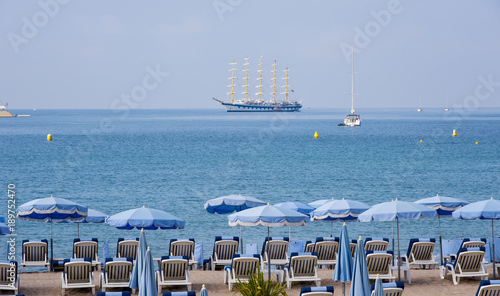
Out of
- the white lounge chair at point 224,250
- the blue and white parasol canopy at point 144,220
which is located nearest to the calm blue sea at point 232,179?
the white lounge chair at point 224,250

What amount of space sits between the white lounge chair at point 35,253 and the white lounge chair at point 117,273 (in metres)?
2.59

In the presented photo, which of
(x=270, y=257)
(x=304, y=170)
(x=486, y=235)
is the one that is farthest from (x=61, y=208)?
(x=304, y=170)

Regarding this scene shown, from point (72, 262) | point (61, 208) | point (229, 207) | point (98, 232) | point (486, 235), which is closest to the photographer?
point (72, 262)

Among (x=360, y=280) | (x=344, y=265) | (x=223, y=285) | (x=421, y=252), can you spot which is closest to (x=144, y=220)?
(x=223, y=285)

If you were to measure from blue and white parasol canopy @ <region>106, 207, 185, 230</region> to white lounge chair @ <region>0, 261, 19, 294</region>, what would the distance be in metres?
1.97

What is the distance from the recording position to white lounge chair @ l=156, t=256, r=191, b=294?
11.7 m

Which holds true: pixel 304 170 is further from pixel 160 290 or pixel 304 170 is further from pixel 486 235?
pixel 160 290

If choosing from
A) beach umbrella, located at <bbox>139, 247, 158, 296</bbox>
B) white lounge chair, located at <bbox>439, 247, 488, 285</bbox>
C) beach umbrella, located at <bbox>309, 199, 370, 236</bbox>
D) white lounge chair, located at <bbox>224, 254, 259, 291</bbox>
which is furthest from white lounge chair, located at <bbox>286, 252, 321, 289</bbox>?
beach umbrella, located at <bbox>139, 247, 158, 296</bbox>

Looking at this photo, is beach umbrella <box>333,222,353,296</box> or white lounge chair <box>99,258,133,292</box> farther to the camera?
white lounge chair <box>99,258,133,292</box>

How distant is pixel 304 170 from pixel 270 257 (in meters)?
38.6

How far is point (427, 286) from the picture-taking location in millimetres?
12414

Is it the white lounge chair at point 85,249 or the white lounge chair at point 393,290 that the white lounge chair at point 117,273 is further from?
the white lounge chair at point 393,290

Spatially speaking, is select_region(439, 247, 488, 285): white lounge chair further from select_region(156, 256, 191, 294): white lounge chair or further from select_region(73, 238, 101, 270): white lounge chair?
select_region(73, 238, 101, 270): white lounge chair

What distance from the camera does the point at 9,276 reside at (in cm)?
1143
